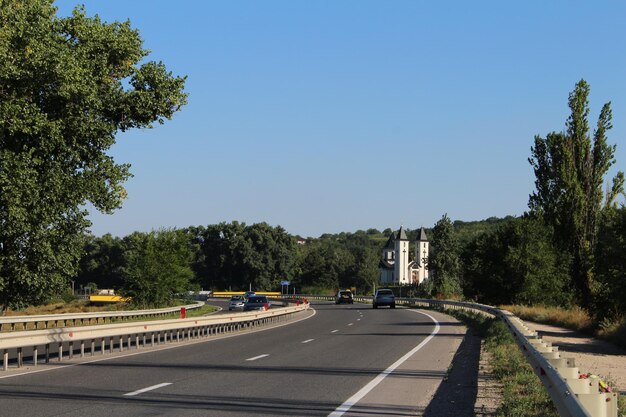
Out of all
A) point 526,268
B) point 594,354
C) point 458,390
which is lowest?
point 594,354

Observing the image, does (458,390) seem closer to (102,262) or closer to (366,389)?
(366,389)

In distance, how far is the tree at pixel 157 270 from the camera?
59375 millimetres

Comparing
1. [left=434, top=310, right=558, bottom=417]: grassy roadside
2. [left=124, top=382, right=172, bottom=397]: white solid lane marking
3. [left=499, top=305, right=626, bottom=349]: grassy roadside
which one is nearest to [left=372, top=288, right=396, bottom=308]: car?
[left=499, top=305, right=626, bottom=349]: grassy roadside

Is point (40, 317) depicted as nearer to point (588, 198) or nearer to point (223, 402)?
point (223, 402)

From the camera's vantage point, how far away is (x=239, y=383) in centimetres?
1395

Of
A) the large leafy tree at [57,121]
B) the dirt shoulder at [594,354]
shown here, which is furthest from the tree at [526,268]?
the large leafy tree at [57,121]

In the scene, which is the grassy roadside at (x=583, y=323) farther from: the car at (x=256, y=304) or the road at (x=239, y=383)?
the car at (x=256, y=304)

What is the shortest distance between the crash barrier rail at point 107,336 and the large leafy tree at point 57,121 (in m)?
4.89

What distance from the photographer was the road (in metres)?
10.9

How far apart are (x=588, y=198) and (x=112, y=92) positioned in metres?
34.5

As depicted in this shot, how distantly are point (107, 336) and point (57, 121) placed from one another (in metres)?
10.7

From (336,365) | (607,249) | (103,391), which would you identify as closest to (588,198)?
(607,249)

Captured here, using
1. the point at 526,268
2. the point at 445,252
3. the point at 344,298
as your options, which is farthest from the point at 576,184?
the point at 445,252

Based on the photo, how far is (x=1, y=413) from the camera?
1029 centimetres
